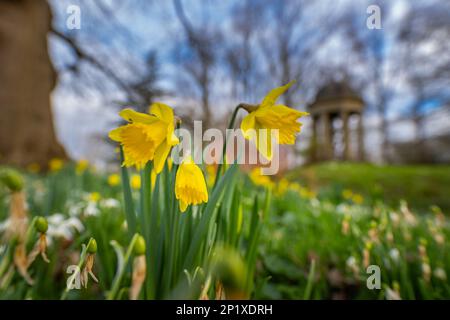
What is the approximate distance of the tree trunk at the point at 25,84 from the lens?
377cm

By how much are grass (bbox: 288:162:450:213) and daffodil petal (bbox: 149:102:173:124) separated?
244 centimetres

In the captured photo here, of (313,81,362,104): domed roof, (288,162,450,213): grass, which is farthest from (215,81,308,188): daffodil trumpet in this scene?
(288,162,450,213): grass

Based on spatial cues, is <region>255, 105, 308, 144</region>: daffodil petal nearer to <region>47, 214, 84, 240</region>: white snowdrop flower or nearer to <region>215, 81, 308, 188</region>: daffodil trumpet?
<region>215, 81, 308, 188</region>: daffodil trumpet

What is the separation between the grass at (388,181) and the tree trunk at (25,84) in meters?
3.58

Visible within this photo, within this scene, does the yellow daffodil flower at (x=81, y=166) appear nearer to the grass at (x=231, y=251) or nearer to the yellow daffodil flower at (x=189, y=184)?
the grass at (x=231, y=251)

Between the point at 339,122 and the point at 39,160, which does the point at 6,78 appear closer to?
the point at 39,160

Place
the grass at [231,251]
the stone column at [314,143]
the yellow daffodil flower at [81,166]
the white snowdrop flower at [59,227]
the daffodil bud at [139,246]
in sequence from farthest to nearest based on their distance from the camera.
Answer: the stone column at [314,143], the yellow daffodil flower at [81,166], the white snowdrop flower at [59,227], the grass at [231,251], the daffodil bud at [139,246]

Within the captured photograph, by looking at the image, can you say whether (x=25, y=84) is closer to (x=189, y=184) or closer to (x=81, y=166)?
(x=81, y=166)

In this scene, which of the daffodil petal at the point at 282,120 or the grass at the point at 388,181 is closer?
the daffodil petal at the point at 282,120

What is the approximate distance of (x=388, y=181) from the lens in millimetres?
3293

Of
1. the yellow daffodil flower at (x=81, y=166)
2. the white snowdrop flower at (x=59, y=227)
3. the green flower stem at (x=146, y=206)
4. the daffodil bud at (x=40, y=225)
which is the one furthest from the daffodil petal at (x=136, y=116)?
the yellow daffodil flower at (x=81, y=166)

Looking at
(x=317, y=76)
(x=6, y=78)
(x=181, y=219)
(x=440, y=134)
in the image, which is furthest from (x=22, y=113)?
(x=440, y=134)

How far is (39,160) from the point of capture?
14.1 ft

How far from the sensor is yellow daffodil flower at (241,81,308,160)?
42 centimetres
